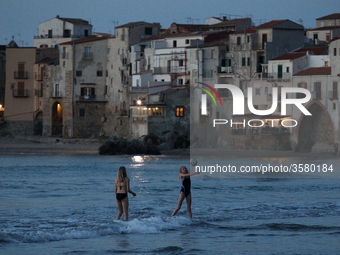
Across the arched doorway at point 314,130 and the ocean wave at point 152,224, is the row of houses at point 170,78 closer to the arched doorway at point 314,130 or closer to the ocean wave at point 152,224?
the arched doorway at point 314,130

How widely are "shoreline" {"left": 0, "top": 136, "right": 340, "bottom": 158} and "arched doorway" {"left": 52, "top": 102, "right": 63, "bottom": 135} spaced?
9.37 feet

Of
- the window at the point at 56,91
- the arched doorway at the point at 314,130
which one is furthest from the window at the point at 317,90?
the window at the point at 56,91

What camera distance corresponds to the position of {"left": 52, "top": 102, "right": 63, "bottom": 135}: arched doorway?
82.2 meters

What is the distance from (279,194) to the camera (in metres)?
31.8

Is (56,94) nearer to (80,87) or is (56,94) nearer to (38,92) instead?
(80,87)

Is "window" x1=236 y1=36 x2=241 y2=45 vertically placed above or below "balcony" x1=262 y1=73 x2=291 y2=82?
above

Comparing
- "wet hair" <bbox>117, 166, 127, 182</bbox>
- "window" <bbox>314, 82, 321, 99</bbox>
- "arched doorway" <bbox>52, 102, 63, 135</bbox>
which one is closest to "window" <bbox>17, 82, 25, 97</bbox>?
"arched doorway" <bbox>52, 102, 63, 135</bbox>

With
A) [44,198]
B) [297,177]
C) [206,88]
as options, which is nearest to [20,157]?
[206,88]

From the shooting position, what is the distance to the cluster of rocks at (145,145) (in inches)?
2549

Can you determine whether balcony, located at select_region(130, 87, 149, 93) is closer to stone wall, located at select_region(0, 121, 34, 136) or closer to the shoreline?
the shoreline

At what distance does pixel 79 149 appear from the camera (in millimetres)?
71812

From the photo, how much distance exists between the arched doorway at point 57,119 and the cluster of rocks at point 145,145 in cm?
1644

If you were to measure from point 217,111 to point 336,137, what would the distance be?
1261cm

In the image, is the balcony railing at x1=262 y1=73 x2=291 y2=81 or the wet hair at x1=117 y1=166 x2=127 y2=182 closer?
the wet hair at x1=117 y1=166 x2=127 y2=182
